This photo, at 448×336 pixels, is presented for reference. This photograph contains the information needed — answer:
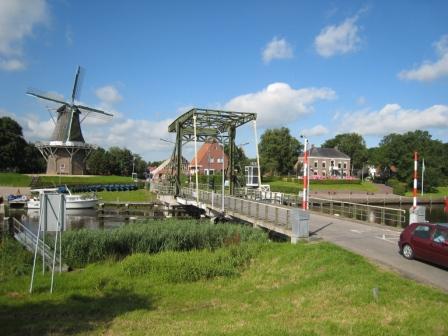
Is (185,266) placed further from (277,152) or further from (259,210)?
(277,152)

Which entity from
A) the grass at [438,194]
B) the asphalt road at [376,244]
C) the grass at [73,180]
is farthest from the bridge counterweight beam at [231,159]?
the grass at [438,194]

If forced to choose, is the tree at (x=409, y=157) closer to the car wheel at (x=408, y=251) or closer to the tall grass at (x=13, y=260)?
the car wheel at (x=408, y=251)

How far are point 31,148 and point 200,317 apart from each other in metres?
87.6

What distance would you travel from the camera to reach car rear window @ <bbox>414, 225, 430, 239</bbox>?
41.6 feet

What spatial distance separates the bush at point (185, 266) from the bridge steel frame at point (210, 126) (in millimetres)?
16337

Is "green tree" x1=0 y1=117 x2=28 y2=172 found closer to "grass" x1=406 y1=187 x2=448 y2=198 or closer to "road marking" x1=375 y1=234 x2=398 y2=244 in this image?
"grass" x1=406 y1=187 x2=448 y2=198

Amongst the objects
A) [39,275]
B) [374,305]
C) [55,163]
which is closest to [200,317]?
[374,305]

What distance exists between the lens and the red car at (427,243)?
11.8 m

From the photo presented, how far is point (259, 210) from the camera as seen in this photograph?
21859mm

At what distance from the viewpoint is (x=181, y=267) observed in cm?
1327

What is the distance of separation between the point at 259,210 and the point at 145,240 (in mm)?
6948

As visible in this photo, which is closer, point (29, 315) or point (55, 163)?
point (29, 315)

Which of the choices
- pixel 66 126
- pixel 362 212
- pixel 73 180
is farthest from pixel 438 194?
pixel 66 126

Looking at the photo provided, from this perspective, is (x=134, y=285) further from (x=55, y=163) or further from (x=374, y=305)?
(x=55, y=163)
